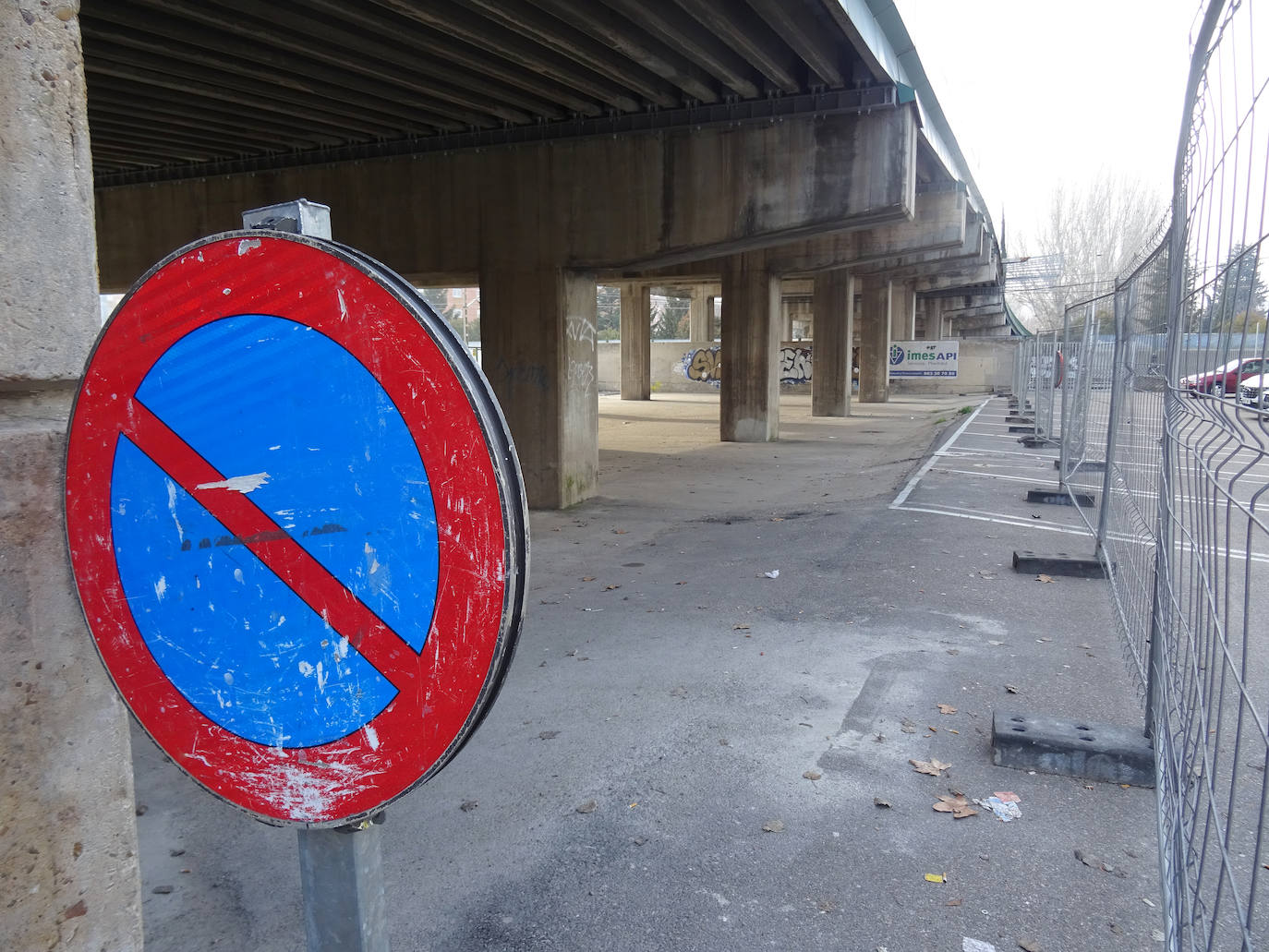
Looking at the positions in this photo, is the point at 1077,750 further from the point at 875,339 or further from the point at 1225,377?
the point at 875,339

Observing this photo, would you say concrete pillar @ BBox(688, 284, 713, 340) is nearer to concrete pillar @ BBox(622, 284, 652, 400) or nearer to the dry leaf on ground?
concrete pillar @ BBox(622, 284, 652, 400)

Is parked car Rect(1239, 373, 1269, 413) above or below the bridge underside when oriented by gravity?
below

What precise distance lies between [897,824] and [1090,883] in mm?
694

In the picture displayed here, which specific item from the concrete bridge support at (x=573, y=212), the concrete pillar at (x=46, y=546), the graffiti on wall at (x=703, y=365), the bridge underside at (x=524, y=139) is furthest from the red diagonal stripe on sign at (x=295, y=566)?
the graffiti on wall at (x=703, y=365)

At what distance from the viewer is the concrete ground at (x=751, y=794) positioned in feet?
9.93

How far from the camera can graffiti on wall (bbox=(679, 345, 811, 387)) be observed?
4500cm

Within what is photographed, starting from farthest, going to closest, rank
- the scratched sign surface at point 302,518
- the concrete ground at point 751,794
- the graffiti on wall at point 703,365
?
1. the graffiti on wall at point 703,365
2. the concrete ground at point 751,794
3. the scratched sign surface at point 302,518

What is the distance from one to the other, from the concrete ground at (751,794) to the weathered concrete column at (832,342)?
69.5 feet

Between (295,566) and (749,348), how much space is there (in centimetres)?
2042

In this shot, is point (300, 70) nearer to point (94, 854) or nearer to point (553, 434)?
point (553, 434)

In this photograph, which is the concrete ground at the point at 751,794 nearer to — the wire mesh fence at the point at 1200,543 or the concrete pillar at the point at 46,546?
the wire mesh fence at the point at 1200,543

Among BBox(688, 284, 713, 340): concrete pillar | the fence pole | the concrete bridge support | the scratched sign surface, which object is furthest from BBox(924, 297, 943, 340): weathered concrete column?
the scratched sign surface

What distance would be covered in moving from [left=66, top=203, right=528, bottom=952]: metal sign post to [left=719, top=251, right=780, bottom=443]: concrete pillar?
19.9 meters

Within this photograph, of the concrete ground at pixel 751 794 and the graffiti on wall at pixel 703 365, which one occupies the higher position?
the graffiti on wall at pixel 703 365
